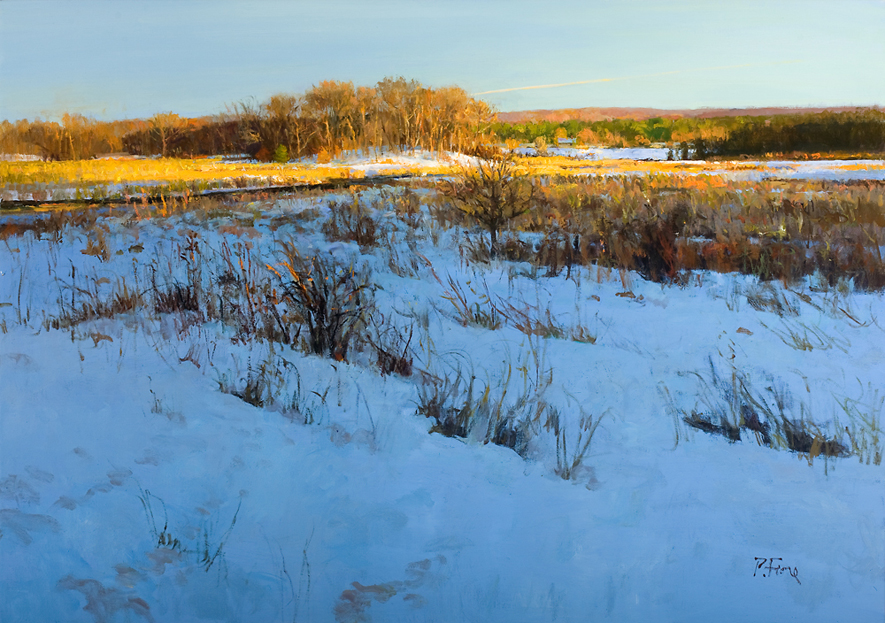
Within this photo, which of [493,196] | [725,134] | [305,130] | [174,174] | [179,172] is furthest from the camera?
[725,134]

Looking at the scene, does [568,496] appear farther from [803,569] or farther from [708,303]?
[708,303]

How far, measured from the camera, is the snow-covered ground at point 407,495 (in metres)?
2.37

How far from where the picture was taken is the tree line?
8.80 meters

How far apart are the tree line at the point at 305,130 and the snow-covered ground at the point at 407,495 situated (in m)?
4.50

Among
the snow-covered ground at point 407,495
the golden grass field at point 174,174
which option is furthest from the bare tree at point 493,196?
the snow-covered ground at point 407,495

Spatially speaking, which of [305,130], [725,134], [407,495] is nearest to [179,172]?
[305,130]

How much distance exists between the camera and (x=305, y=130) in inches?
698

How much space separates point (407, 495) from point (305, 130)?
16.8m
